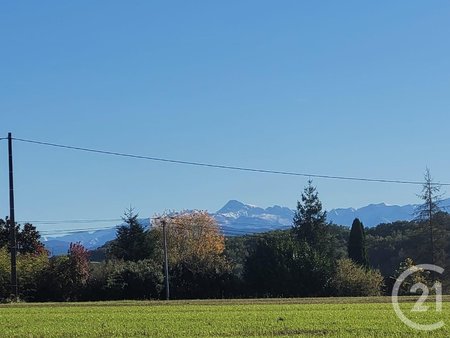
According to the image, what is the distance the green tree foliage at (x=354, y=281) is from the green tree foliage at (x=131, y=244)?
24.1 metres

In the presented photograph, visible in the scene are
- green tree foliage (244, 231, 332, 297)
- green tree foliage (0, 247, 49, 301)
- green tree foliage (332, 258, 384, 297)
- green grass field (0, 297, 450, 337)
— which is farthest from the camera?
green tree foliage (244, 231, 332, 297)

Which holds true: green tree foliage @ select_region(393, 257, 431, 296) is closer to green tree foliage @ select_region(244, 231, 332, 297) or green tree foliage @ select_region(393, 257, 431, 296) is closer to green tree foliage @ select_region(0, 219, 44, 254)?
green tree foliage @ select_region(244, 231, 332, 297)

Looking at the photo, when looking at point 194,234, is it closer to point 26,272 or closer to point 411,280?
point 411,280

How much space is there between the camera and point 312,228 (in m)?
107

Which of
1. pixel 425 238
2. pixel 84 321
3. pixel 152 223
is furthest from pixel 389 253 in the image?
pixel 84 321

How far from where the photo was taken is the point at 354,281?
6944cm

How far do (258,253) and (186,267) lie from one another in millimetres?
7537

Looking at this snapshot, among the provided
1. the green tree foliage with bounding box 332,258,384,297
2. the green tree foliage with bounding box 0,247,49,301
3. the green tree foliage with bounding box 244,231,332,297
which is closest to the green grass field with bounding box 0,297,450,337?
the green tree foliage with bounding box 0,247,49,301

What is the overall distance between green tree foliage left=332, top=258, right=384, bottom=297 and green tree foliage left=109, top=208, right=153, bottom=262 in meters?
24.1

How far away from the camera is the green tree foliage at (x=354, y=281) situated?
2714 inches

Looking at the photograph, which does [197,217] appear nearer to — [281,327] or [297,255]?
[297,255]

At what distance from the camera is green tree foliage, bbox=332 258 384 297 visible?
6894 centimetres

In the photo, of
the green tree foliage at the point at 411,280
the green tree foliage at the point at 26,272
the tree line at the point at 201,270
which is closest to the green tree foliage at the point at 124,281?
the tree line at the point at 201,270

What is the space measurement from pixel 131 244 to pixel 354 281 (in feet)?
91.0
